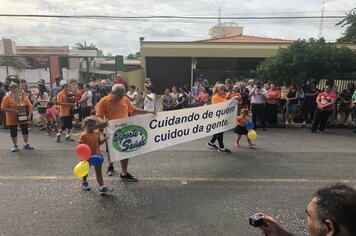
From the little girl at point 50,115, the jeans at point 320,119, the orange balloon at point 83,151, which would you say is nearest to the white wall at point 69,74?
the little girl at point 50,115

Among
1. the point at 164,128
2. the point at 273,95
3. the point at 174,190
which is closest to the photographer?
the point at 174,190

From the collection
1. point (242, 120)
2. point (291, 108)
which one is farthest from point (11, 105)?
point (291, 108)

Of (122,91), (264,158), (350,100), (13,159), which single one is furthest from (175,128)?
(350,100)

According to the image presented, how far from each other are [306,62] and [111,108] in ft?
30.6

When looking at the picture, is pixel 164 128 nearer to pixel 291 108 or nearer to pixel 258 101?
pixel 258 101

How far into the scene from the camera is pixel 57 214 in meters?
4.79

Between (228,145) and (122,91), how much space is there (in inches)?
154

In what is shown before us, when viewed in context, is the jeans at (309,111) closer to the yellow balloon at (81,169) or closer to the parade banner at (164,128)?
the parade banner at (164,128)

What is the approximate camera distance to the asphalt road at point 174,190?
4516 millimetres

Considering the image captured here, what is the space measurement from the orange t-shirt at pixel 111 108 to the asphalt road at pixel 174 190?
1.19 m

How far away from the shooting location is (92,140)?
17.5 ft

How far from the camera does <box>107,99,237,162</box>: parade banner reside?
586 centimetres

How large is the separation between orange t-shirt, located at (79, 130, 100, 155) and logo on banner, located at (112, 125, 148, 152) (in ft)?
1.29

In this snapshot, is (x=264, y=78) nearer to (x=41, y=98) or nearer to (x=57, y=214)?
(x=41, y=98)
